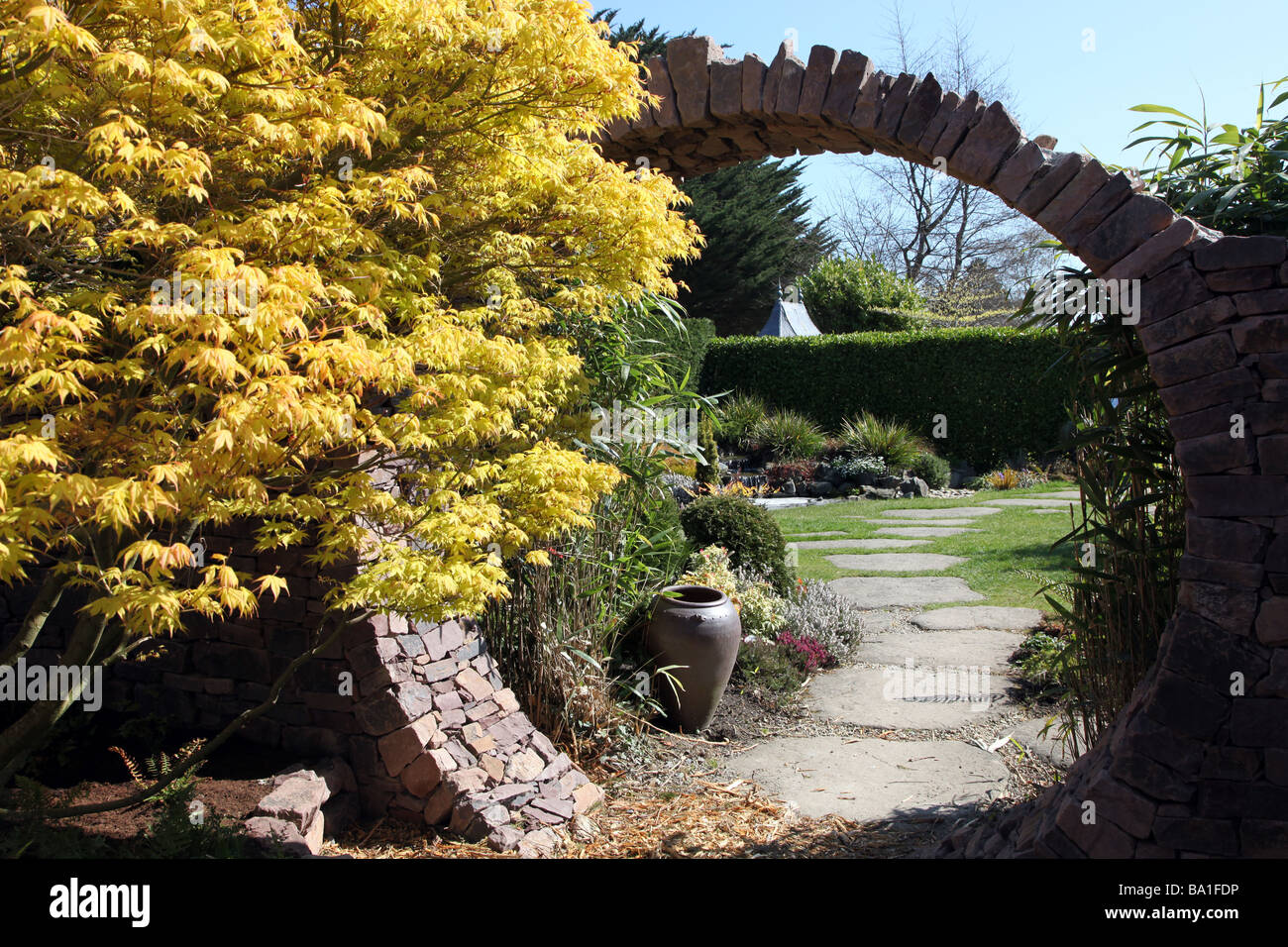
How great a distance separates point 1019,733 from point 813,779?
1.18 metres

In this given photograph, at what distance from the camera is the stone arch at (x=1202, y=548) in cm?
257

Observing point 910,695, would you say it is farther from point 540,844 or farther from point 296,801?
point 296,801

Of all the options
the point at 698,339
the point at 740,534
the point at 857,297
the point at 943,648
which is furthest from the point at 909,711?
the point at 857,297

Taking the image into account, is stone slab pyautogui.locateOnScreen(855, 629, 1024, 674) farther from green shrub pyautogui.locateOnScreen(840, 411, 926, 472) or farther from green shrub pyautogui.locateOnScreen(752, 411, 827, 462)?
green shrub pyautogui.locateOnScreen(752, 411, 827, 462)

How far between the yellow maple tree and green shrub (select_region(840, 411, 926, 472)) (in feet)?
31.8

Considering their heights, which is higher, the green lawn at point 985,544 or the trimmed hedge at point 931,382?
the trimmed hedge at point 931,382

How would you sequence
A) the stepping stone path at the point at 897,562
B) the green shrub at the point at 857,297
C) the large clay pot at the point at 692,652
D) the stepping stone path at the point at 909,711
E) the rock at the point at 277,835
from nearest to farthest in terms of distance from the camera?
the rock at the point at 277,835 → the stepping stone path at the point at 909,711 → the large clay pot at the point at 692,652 → the stepping stone path at the point at 897,562 → the green shrub at the point at 857,297

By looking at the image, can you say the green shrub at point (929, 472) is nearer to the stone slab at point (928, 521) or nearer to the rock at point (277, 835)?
the stone slab at point (928, 521)

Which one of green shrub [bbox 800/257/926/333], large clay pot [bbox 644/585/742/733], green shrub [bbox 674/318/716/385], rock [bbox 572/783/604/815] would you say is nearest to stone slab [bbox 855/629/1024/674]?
large clay pot [bbox 644/585/742/733]

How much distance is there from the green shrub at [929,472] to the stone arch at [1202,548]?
9928mm

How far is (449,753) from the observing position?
3.49 metres

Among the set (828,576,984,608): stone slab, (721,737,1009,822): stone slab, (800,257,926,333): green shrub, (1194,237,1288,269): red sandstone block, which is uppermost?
(800,257,926,333): green shrub

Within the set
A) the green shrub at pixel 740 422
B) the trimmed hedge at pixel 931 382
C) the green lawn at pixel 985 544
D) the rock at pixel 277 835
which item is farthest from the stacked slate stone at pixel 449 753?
the trimmed hedge at pixel 931 382

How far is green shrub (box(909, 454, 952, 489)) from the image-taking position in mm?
12547
